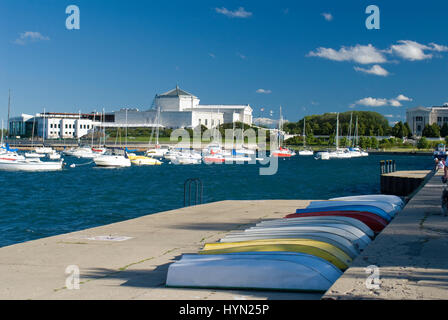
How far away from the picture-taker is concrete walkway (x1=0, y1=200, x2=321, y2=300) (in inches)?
301

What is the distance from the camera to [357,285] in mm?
6195

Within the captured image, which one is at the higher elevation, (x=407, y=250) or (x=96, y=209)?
(x=407, y=250)

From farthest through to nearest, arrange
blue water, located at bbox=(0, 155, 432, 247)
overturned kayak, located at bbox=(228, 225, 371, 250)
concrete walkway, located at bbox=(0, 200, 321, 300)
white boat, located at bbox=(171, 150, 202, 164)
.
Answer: white boat, located at bbox=(171, 150, 202, 164) < blue water, located at bbox=(0, 155, 432, 247) < overturned kayak, located at bbox=(228, 225, 371, 250) < concrete walkway, located at bbox=(0, 200, 321, 300)

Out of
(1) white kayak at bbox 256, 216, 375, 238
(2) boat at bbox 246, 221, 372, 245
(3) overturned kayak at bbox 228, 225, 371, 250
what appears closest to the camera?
(3) overturned kayak at bbox 228, 225, 371, 250

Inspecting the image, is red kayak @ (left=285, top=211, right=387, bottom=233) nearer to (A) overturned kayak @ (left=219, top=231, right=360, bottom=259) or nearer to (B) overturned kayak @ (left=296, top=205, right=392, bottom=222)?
(B) overturned kayak @ (left=296, top=205, right=392, bottom=222)

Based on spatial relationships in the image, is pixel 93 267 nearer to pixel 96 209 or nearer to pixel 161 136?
pixel 96 209

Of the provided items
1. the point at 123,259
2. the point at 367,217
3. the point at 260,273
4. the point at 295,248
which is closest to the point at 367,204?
the point at 367,217

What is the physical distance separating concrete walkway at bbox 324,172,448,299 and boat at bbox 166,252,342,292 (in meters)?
0.48

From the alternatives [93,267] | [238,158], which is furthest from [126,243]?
[238,158]

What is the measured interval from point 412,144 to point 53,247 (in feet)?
617

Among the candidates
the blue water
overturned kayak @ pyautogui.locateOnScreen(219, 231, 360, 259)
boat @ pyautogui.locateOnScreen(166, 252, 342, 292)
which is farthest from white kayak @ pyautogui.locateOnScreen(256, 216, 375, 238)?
the blue water

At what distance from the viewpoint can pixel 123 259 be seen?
10.6 metres

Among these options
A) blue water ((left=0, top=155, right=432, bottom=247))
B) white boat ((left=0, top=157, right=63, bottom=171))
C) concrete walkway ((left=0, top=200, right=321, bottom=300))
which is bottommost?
blue water ((left=0, top=155, right=432, bottom=247))

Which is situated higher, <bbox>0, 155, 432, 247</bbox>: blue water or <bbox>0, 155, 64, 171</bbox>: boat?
<bbox>0, 155, 64, 171</bbox>: boat
